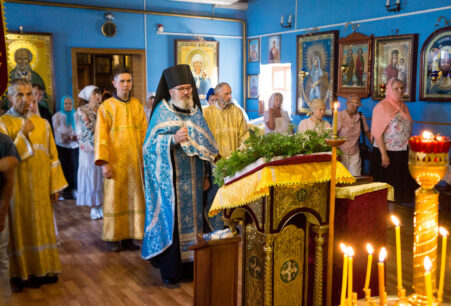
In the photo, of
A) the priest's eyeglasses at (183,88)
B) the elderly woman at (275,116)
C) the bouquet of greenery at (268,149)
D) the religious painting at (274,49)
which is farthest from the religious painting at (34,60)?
the bouquet of greenery at (268,149)

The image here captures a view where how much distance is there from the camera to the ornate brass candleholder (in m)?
1.56

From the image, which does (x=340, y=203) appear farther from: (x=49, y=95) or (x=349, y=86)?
(x=49, y=95)

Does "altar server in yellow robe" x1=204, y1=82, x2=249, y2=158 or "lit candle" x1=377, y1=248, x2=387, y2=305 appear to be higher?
"altar server in yellow robe" x1=204, y1=82, x2=249, y2=158

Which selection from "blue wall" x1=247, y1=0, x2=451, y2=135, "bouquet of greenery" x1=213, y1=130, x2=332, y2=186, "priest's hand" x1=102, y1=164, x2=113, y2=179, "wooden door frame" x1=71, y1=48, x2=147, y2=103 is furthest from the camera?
"wooden door frame" x1=71, y1=48, x2=147, y2=103

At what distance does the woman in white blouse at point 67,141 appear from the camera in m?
8.16

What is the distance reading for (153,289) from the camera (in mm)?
4414

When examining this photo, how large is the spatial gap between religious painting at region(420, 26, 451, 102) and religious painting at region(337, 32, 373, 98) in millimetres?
1072

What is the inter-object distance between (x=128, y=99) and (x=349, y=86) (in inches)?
183

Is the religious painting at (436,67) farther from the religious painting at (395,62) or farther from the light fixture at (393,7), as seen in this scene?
the light fixture at (393,7)

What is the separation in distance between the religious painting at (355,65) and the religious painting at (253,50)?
2.83 m

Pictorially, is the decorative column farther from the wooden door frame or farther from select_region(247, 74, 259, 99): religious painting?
select_region(247, 74, 259, 99): religious painting

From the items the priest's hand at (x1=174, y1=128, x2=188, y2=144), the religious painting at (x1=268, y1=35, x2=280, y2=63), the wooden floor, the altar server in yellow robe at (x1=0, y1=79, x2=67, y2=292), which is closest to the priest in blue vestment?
the priest's hand at (x1=174, y1=128, x2=188, y2=144)

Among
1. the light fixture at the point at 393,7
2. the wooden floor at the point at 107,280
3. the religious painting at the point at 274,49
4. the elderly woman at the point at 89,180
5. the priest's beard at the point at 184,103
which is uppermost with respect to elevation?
the light fixture at the point at 393,7

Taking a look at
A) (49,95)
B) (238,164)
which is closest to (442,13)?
(238,164)
